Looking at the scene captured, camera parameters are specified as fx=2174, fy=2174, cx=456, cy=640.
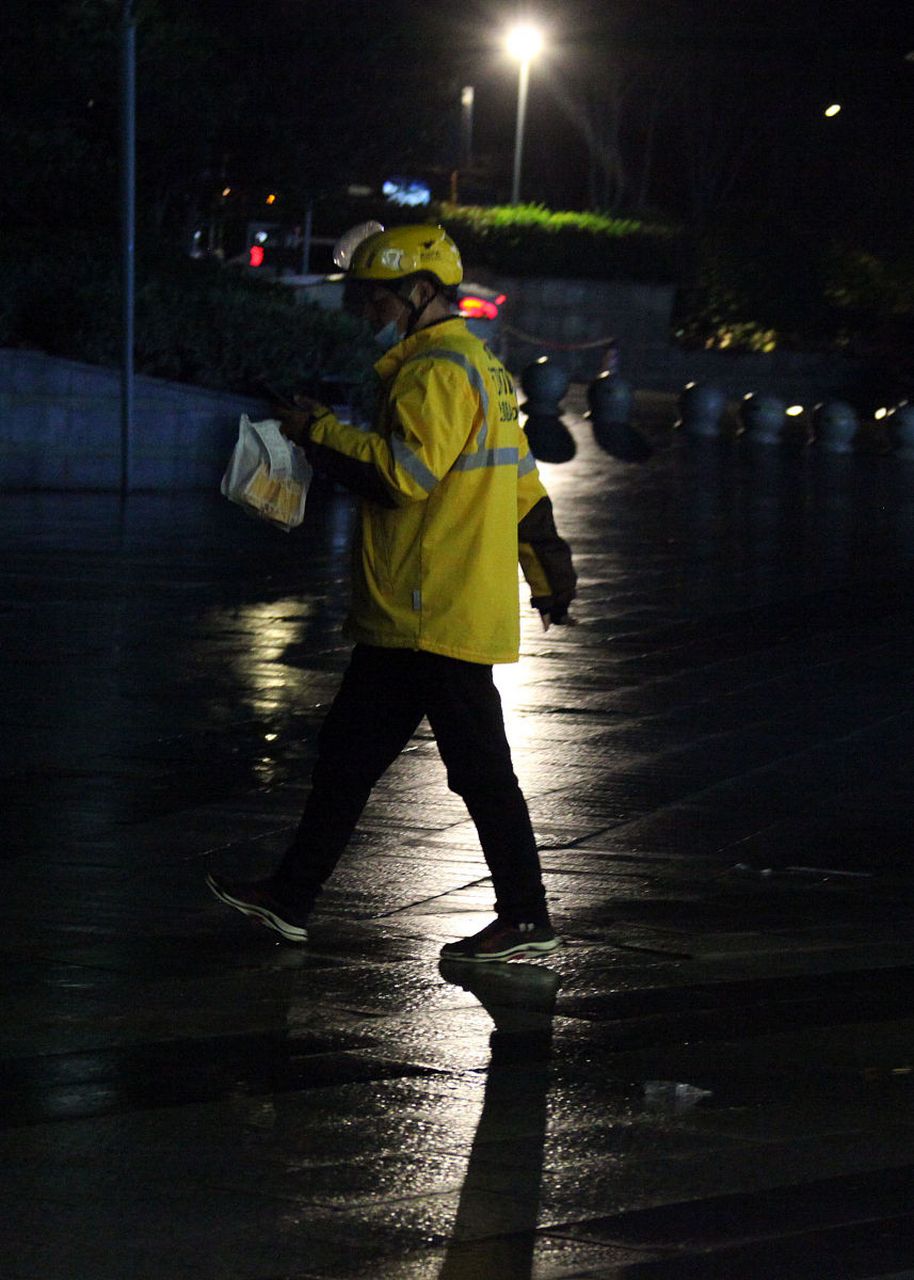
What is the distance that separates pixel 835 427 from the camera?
23.1 m

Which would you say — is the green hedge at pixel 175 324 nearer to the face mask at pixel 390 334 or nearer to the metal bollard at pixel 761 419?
the metal bollard at pixel 761 419

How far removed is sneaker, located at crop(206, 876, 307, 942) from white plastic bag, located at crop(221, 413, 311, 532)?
0.96 m

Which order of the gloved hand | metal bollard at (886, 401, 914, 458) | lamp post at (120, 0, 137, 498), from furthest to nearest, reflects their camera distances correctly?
metal bollard at (886, 401, 914, 458), lamp post at (120, 0, 137, 498), the gloved hand

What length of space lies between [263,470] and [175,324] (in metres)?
12.7

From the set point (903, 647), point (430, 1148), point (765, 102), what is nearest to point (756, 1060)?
point (430, 1148)

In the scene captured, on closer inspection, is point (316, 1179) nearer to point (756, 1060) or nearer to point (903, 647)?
point (756, 1060)

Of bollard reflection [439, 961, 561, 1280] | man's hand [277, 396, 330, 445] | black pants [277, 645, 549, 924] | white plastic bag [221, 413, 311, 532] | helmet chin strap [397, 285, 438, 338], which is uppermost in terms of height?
helmet chin strap [397, 285, 438, 338]

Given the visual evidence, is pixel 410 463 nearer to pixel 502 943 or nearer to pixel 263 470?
pixel 263 470

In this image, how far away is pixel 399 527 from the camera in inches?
212

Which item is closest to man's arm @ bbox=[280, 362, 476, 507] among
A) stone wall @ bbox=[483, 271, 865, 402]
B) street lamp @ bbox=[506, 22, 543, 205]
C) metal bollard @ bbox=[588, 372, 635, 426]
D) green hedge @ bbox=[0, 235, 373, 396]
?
green hedge @ bbox=[0, 235, 373, 396]

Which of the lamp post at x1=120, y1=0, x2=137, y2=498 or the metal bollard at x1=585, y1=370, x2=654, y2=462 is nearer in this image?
the lamp post at x1=120, y1=0, x2=137, y2=498

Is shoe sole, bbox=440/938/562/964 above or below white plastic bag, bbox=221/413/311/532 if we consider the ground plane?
below

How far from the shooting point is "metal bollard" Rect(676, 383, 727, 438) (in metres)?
23.8

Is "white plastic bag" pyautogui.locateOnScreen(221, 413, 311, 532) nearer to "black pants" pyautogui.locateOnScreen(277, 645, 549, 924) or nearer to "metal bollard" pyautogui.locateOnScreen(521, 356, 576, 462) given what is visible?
"black pants" pyautogui.locateOnScreen(277, 645, 549, 924)
